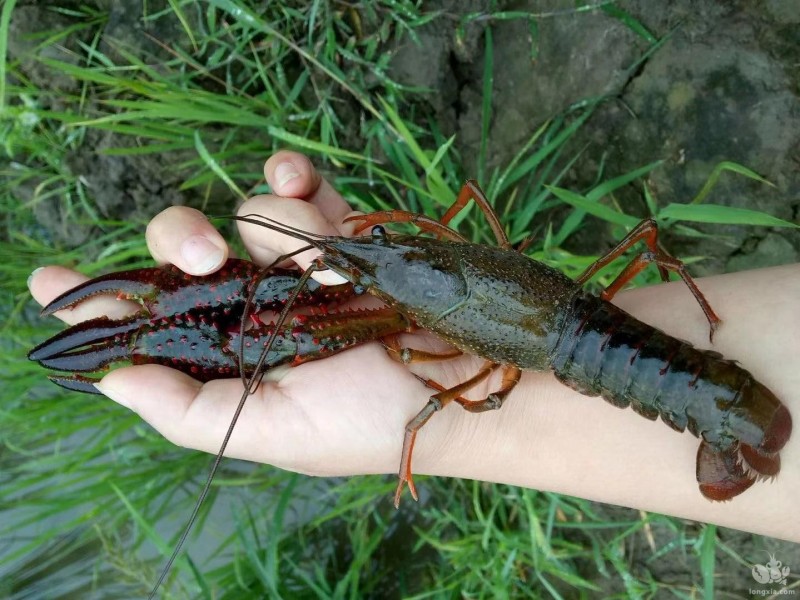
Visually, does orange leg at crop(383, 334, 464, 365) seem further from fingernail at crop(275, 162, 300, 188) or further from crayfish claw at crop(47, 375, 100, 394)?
crayfish claw at crop(47, 375, 100, 394)

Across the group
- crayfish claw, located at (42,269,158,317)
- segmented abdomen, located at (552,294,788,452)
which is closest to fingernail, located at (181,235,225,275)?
crayfish claw, located at (42,269,158,317)

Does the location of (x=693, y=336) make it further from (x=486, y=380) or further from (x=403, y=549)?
(x=403, y=549)

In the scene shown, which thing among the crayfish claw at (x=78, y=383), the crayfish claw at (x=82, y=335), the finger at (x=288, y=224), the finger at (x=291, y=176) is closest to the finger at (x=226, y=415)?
the crayfish claw at (x=78, y=383)

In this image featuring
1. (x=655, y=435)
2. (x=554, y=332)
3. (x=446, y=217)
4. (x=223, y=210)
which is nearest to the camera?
(x=554, y=332)

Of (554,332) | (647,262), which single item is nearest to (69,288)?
(554,332)

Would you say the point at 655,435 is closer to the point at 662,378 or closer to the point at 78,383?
the point at 662,378

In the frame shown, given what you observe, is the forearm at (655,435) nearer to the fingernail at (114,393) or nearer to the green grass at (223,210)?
the green grass at (223,210)
